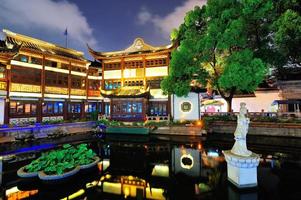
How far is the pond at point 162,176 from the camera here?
260 inches

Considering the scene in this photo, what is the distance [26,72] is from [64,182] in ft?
57.1

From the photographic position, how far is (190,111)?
2164cm

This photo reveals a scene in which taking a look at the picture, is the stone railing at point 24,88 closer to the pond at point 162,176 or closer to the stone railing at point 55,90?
the stone railing at point 55,90

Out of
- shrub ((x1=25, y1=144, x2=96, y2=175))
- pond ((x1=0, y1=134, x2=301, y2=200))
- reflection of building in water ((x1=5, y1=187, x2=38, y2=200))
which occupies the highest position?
shrub ((x1=25, y1=144, x2=96, y2=175))

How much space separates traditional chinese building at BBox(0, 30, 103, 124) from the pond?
785 centimetres

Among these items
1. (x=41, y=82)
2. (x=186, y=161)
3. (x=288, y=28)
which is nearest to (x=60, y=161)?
(x=186, y=161)

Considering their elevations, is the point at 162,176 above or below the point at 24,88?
below

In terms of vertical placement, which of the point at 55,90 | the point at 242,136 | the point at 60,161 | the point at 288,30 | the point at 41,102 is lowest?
the point at 60,161

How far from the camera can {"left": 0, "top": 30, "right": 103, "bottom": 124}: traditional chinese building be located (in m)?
18.6

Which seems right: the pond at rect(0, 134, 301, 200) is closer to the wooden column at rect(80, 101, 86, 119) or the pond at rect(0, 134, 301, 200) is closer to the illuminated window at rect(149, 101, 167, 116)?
the illuminated window at rect(149, 101, 167, 116)

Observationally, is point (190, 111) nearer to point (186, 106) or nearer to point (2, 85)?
point (186, 106)

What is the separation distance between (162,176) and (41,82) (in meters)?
19.5

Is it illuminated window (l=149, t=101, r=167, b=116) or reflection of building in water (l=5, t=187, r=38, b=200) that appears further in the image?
illuminated window (l=149, t=101, r=167, b=116)

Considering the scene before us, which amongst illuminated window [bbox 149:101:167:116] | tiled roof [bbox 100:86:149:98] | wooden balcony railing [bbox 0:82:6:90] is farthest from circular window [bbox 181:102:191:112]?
wooden balcony railing [bbox 0:82:6:90]
